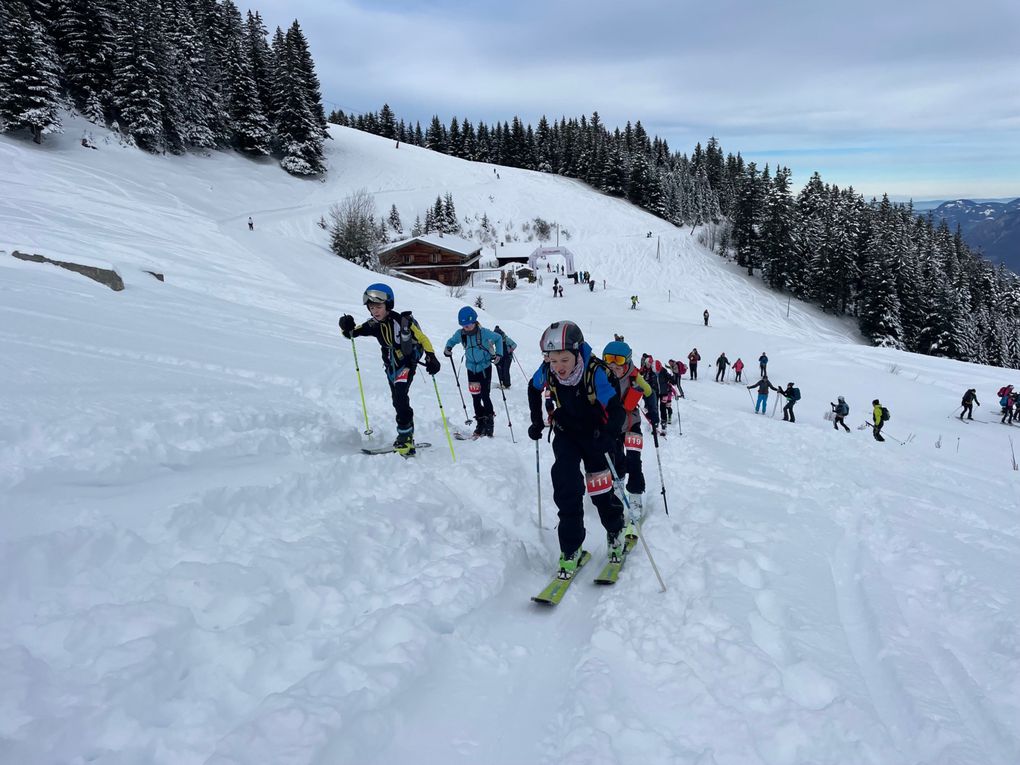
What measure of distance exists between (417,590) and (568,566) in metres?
1.42

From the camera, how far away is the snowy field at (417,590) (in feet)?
9.49

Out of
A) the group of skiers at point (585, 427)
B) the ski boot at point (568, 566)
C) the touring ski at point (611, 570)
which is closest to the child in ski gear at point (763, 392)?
the group of skiers at point (585, 427)

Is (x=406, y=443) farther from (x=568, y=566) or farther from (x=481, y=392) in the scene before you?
(x=568, y=566)

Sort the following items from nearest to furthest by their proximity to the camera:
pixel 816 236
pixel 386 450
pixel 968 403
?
pixel 386 450 → pixel 968 403 → pixel 816 236

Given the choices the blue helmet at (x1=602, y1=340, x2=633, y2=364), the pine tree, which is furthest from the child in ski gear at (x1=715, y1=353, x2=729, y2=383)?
the pine tree

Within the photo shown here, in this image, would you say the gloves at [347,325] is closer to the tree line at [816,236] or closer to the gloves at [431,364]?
the gloves at [431,364]

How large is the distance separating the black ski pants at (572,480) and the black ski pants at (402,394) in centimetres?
319

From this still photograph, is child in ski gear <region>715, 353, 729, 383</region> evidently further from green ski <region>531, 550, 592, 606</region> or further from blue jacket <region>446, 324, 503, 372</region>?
green ski <region>531, 550, 592, 606</region>

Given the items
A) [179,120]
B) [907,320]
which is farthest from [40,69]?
[907,320]

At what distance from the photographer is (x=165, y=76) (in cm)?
4884

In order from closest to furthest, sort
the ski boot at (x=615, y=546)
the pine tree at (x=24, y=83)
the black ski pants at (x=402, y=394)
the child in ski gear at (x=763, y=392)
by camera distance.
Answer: the ski boot at (x=615, y=546)
the black ski pants at (x=402, y=394)
the child in ski gear at (x=763, y=392)
the pine tree at (x=24, y=83)

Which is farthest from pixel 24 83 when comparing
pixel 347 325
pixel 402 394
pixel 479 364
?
pixel 402 394

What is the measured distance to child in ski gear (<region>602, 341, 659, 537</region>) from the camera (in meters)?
5.70

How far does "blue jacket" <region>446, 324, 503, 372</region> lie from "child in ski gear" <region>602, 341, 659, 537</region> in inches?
123
